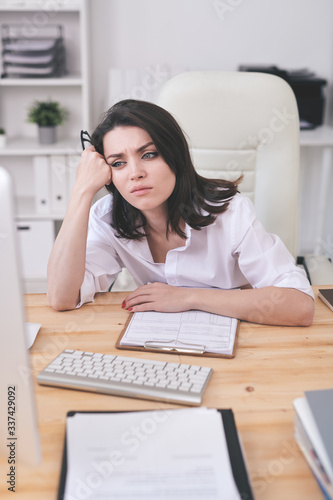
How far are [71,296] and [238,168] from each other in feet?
2.35

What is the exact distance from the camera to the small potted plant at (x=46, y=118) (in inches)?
104

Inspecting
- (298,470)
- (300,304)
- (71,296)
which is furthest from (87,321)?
(298,470)

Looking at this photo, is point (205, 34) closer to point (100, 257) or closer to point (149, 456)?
point (100, 257)

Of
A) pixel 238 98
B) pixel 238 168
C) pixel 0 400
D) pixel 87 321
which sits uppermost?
pixel 238 98

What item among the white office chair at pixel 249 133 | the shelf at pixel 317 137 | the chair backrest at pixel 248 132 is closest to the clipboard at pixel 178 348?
the white office chair at pixel 249 133

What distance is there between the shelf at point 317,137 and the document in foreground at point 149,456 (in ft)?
6.39

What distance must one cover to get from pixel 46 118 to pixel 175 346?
194 cm

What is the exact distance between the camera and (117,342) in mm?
1043

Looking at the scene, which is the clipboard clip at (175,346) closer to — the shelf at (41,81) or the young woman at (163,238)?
the young woman at (163,238)

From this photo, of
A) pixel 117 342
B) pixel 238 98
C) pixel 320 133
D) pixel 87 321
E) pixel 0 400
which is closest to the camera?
pixel 0 400

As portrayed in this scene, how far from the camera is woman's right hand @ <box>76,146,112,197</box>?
131 centimetres

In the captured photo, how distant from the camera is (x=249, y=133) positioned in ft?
5.20

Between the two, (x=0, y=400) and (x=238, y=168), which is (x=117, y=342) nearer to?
(x=0, y=400)

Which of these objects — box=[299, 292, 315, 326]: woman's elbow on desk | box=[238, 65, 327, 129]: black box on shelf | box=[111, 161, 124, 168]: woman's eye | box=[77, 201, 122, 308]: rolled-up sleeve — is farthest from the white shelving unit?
box=[299, 292, 315, 326]: woman's elbow on desk
